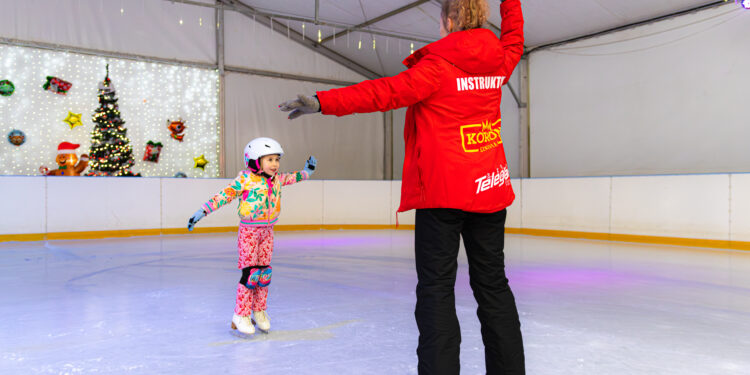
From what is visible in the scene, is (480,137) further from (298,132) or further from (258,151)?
(298,132)

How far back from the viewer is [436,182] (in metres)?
1.56

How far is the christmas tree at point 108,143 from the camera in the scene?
1100cm

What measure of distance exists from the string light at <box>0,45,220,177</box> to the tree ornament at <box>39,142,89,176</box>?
0.21 m

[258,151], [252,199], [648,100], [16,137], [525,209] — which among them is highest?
[648,100]

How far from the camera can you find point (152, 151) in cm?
1230

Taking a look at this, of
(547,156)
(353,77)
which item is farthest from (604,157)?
(353,77)

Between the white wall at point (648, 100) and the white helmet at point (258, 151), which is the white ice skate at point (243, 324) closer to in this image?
the white helmet at point (258, 151)

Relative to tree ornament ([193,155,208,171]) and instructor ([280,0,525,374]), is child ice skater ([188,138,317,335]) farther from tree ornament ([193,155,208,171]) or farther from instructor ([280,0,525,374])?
tree ornament ([193,155,208,171])

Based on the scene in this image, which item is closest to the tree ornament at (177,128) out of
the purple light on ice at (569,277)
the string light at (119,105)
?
the string light at (119,105)

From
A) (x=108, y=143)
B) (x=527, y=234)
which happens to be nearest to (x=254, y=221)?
(x=527, y=234)

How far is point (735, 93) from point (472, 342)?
8.17 metres

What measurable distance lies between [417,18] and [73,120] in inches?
291

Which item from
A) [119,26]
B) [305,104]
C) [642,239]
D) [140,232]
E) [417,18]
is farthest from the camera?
[119,26]

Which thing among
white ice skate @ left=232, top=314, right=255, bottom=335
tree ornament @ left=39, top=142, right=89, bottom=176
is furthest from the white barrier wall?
white ice skate @ left=232, top=314, right=255, bottom=335
